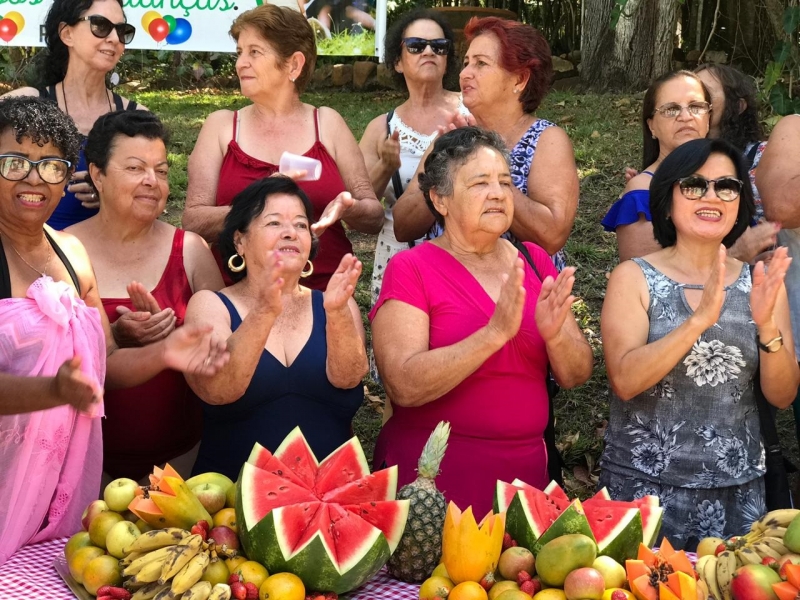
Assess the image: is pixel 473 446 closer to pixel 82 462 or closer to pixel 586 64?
pixel 82 462

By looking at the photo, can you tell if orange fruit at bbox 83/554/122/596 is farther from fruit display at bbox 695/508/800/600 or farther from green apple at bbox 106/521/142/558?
fruit display at bbox 695/508/800/600

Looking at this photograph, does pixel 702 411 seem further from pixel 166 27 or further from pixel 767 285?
pixel 166 27

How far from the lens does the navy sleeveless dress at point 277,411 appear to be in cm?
337

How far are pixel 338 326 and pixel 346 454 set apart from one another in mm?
554

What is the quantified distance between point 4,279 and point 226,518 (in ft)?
3.69

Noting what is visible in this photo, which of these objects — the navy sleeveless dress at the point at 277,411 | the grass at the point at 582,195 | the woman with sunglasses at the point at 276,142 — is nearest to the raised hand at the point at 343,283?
the navy sleeveless dress at the point at 277,411

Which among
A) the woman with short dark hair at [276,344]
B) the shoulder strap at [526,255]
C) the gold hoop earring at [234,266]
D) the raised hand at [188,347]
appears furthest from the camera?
the shoulder strap at [526,255]

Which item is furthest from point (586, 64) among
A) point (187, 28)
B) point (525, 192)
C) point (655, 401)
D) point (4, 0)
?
point (655, 401)

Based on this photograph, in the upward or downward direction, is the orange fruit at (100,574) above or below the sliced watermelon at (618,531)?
below

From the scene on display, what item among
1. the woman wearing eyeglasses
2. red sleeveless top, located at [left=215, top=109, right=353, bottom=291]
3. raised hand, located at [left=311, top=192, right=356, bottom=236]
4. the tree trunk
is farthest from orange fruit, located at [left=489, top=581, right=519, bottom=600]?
the tree trunk

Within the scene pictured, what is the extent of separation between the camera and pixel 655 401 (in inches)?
136

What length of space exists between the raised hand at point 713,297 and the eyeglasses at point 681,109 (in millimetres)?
1175

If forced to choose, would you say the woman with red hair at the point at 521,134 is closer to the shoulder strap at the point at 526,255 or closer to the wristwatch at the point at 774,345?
the shoulder strap at the point at 526,255

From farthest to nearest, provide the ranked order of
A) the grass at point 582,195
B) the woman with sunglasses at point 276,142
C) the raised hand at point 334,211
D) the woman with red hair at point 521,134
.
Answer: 1. the grass at point 582,195
2. the woman with sunglasses at point 276,142
3. the woman with red hair at point 521,134
4. the raised hand at point 334,211
